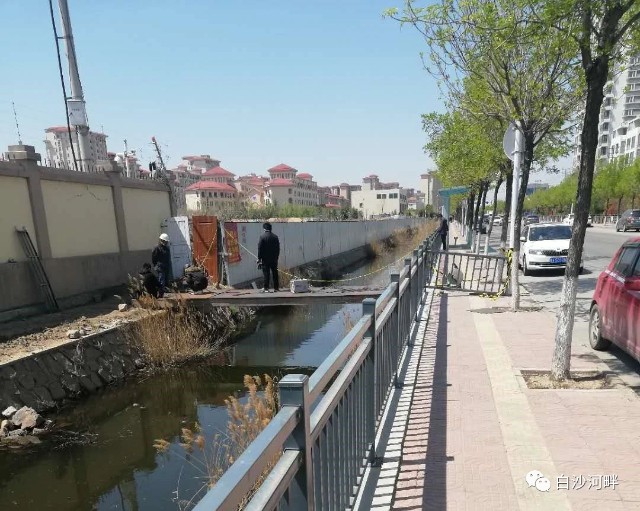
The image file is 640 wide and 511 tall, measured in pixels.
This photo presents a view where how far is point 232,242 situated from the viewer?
13352 mm

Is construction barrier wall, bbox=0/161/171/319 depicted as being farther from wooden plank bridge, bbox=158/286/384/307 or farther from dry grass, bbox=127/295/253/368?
wooden plank bridge, bbox=158/286/384/307

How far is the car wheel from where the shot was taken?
5586 mm

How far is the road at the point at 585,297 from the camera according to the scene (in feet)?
16.5

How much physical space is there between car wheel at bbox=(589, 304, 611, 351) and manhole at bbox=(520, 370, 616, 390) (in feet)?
2.82

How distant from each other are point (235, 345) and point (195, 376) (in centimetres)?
218

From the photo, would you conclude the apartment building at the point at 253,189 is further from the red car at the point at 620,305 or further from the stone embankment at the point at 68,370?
the red car at the point at 620,305

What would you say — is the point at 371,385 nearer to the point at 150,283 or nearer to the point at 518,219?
the point at 518,219

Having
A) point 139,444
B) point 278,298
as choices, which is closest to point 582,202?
point 139,444

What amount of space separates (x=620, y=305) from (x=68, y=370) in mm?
8404

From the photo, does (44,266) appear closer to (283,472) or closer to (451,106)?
(451,106)

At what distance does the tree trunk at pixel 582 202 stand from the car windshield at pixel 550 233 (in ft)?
33.7

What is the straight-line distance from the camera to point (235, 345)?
11.2m

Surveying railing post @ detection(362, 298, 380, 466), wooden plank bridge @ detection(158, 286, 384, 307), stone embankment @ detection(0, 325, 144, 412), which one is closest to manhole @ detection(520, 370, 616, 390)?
railing post @ detection(362, 298, 380, 466)

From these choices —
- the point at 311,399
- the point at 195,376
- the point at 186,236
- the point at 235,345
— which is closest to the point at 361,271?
the point at 186,236
